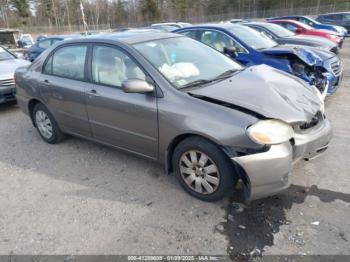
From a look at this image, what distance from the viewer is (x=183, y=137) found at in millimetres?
3107

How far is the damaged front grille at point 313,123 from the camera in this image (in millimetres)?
2978

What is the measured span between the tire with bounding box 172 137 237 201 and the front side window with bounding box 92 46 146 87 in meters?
0.94

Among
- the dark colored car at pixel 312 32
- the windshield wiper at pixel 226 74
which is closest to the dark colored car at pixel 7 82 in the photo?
the windshield wiper at pixel 226 74

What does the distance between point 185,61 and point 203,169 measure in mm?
1331

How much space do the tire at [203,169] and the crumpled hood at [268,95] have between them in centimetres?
49

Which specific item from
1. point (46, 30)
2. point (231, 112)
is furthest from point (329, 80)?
point (46, 30)

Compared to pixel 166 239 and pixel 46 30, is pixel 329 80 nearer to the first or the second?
pixel 166 239

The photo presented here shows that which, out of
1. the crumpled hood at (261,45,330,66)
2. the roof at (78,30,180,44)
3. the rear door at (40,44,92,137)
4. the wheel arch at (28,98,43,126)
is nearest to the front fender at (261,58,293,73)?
the crumpled hood at (261,45,330,66)

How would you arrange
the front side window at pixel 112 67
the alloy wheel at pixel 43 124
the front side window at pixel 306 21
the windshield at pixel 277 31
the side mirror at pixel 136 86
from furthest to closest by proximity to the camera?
1. the front side window at pixel 306 21
2. the windshield at pixel 277 31
3. the alloy wheel at pixel 43 124
4. the front side window at pixel 112 67
5. the side mirror at pixel 136 86

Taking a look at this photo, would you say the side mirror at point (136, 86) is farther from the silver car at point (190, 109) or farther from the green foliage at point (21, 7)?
the green foliage at point (21, 7)

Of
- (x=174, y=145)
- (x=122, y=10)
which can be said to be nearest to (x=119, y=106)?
(x=174, y=145)

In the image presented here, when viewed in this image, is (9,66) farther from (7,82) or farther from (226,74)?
(226,74)

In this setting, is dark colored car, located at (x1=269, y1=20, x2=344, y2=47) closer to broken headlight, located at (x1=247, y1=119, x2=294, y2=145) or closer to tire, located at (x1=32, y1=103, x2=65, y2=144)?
broken headlight, located at (x1=247, y1=119, x2=294, y2=145)

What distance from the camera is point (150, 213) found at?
9.98 ft
